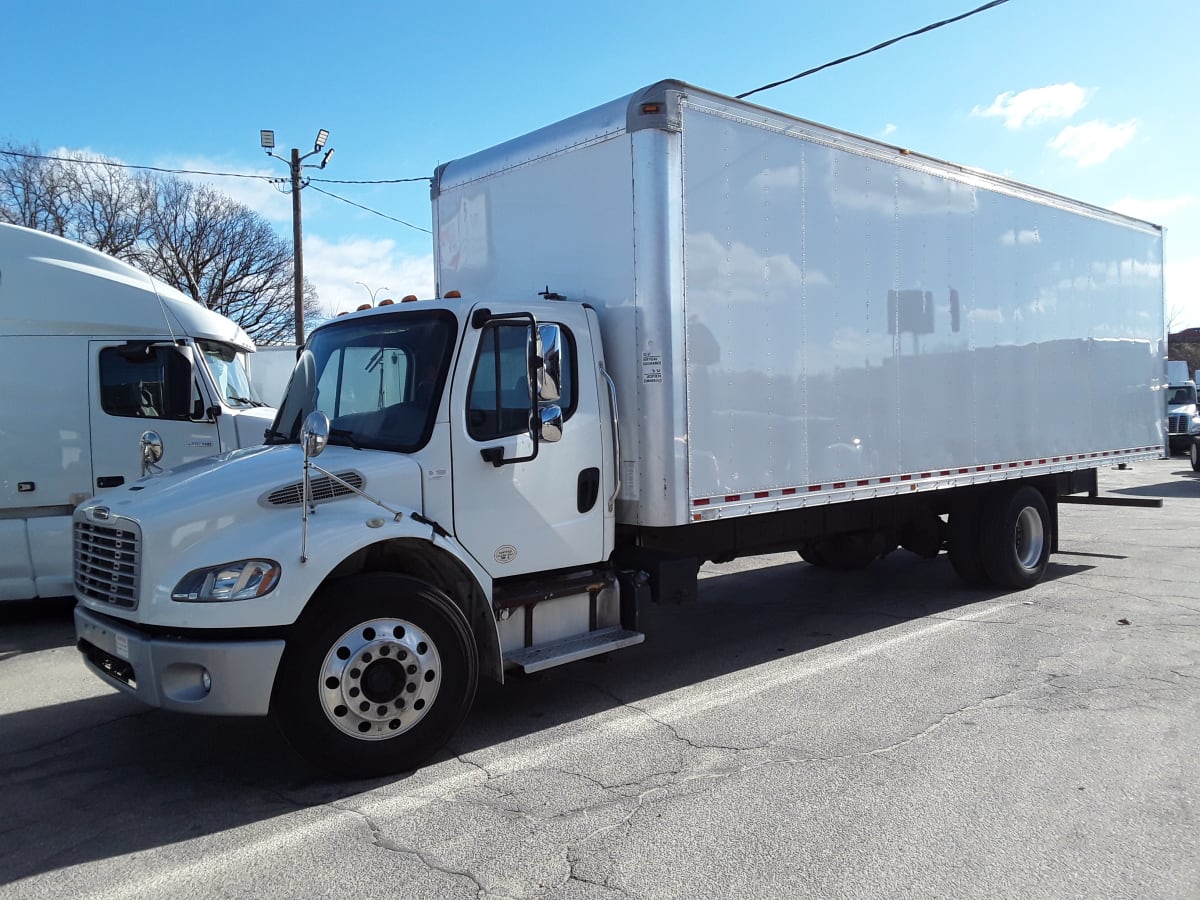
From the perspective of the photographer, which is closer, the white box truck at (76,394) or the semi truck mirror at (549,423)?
the semi truck mirror at (549,423)

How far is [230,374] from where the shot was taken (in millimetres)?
9328

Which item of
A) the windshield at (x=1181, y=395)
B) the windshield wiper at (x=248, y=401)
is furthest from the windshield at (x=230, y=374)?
the windshield at (x=1181, y=395)

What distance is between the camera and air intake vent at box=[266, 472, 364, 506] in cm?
454

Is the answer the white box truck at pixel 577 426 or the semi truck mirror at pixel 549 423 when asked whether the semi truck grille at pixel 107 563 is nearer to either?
the white box truck at pixel 577 426

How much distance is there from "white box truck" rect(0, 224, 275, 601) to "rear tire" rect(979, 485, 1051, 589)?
7043mm

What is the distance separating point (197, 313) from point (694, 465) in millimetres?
5814

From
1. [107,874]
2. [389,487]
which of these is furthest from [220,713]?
[389,487]

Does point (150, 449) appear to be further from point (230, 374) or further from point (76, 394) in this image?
point (230, 374)

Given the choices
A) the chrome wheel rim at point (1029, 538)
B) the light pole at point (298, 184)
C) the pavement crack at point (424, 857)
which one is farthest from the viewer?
the light pole at point (298, 184)

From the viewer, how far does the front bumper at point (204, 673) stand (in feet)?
13.8

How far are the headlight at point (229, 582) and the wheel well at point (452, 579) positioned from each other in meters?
0.66

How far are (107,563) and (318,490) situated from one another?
1.12 m

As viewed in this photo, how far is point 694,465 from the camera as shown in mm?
5746

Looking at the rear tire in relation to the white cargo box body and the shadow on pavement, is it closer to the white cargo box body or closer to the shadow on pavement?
the white cargo box body
